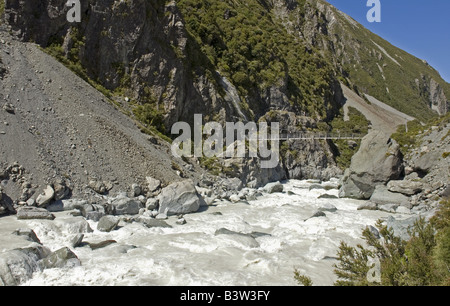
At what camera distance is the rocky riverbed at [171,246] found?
8.53 meters

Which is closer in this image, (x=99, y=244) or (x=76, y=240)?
(x=76, y=240)

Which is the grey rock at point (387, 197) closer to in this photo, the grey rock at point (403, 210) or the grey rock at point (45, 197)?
the grey rock at point (403, 210)

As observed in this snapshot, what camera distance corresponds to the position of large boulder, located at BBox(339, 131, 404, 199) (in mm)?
24219

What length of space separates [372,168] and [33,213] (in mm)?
23193

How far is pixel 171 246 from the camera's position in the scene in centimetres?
1124

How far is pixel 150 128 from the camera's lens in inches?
1022

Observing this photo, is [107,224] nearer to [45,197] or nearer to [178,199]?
[45,197]

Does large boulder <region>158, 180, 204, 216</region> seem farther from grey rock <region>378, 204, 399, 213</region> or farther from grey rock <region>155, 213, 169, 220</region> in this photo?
grey rock <region>378, 204, 399, 213</region>

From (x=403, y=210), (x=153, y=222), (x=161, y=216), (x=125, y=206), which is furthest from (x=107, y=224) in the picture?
(x=403, y=210)

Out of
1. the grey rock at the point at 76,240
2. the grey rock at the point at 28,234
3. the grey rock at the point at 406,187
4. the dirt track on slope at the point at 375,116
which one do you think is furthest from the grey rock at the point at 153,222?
the dirt track on slope at the point at 375,116

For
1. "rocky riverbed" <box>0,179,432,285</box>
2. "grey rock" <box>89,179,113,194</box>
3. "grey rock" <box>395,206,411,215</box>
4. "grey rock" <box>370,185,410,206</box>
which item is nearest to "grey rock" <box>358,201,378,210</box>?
"grey rock" <box>395,206,411,215</box>

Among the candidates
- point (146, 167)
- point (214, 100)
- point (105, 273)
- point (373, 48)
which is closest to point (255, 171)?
point (214, 100)

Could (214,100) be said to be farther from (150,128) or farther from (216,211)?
(216,211)
